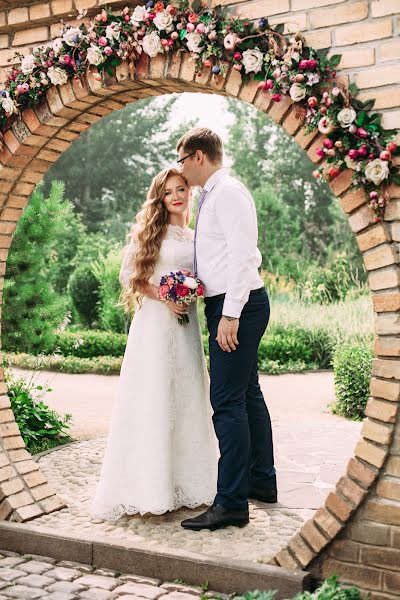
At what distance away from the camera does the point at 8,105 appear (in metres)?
4.33

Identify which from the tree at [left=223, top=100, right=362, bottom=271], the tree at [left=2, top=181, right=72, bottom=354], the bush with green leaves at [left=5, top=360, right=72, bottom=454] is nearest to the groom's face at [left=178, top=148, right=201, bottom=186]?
the bush with green leaves at [left=5, top=360, right=72, bottom=454]

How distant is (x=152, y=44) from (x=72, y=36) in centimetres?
56

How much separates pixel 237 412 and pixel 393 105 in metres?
1.84

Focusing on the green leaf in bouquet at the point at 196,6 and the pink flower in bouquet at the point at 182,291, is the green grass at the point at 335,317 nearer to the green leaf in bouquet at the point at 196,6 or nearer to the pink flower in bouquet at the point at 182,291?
the pink flower in bouquet at the point at 182,291

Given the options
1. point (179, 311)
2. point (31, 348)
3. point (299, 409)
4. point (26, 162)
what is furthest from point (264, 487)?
point (31, 348)

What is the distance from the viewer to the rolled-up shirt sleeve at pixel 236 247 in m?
3.89

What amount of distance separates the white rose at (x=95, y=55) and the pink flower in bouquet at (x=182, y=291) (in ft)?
4.33

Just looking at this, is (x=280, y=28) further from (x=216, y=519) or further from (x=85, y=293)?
(x=85, y=293)

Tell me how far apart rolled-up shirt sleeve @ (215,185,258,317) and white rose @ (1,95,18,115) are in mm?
1418

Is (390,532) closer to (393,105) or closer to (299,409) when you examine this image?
(393,105)

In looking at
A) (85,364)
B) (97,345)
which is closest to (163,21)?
(85,364)

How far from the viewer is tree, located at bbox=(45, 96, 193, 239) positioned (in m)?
30.4

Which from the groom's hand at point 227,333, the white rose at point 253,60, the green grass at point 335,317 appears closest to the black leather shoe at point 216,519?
the groom's hand at point 227,333

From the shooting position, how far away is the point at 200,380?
14.8 ft
